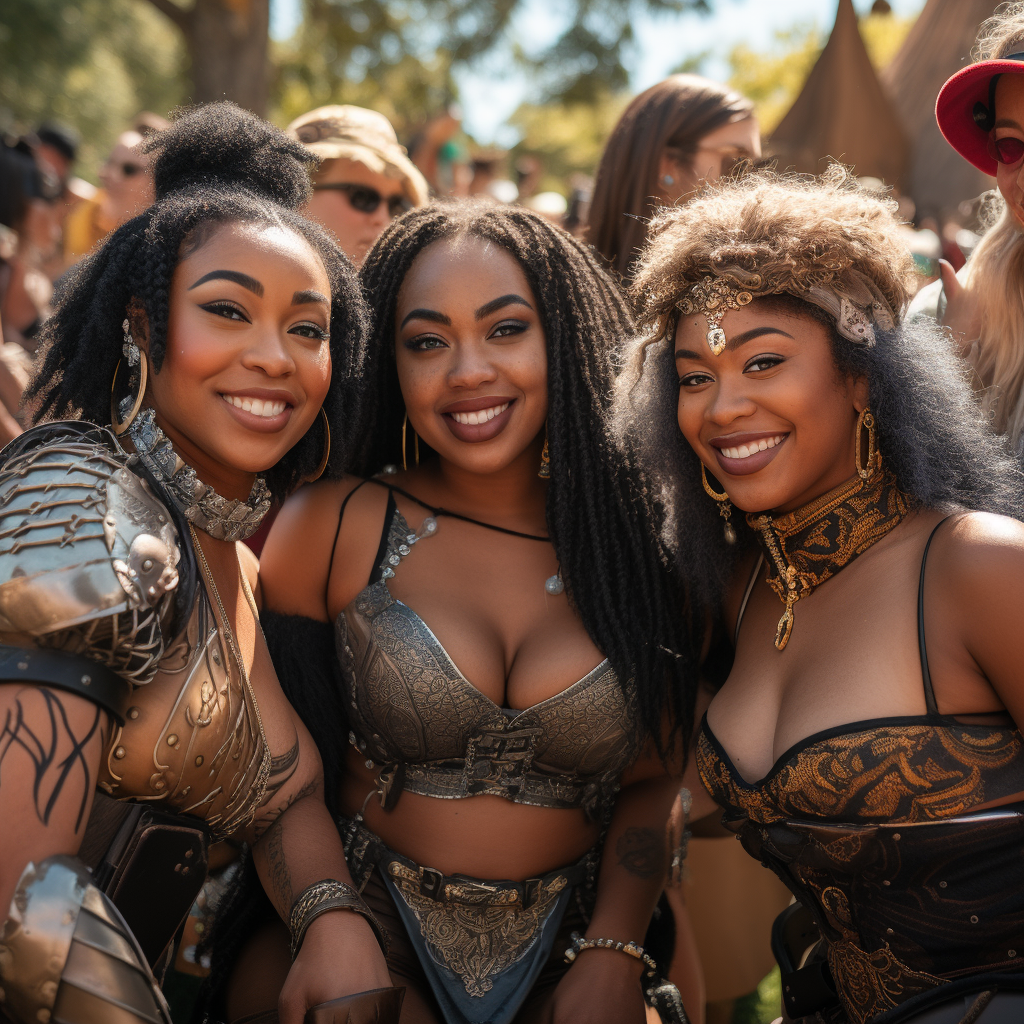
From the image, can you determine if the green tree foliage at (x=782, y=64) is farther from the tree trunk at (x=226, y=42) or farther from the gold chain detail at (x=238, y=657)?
the gold chain detail at (x=238, y=657)

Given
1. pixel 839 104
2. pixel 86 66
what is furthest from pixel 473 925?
pixel 86 66

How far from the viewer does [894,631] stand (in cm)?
208

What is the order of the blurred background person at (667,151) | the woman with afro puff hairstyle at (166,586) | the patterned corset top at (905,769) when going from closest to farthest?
the woman with afro puff hairstyle at (166,586)
the patterned corset top at (905,769)
the blurred background person at (667,151)

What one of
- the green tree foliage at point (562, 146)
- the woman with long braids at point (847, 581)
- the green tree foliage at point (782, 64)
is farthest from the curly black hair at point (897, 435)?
the green tree foliage at point (562, 146)

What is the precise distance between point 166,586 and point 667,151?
2.90 m

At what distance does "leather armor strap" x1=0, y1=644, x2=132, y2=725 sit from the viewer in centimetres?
161

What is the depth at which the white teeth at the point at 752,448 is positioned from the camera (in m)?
2.29

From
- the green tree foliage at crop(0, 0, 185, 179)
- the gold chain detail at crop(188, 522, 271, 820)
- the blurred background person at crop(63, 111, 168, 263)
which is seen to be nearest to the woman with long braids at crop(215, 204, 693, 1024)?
the gold chain detail at crop(188, 522, 271, 820)

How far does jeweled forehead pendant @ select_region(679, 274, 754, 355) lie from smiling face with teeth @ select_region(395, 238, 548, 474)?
0.56m

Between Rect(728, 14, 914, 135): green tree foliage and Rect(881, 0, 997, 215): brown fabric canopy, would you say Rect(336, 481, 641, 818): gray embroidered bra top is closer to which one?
Rect(881, 0, 997, 215): brown fabric canopy

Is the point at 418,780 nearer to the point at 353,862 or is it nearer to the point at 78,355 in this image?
the point at 353,862

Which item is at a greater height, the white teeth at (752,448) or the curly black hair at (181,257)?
the curly black hair at (181,257)

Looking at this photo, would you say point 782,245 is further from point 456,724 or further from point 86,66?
point 86,66

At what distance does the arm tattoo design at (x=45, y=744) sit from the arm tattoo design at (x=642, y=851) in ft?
4.83
